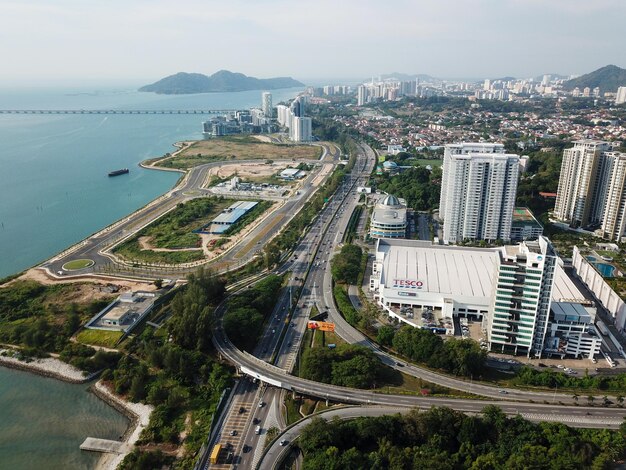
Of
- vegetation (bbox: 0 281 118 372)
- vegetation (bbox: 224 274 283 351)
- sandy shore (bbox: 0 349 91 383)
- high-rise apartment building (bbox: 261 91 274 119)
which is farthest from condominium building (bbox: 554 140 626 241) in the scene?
Answer: high-rise apartment building (bbox: 261 91 274 119)

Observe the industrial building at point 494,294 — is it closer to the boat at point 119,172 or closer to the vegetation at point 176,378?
→ the vegetation at point 176,378

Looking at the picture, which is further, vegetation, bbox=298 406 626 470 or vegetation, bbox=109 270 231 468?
vegetation, bbox=109 270 231 468

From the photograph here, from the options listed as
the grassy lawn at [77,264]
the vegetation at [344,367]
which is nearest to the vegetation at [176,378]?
the vegetation at [344,367]

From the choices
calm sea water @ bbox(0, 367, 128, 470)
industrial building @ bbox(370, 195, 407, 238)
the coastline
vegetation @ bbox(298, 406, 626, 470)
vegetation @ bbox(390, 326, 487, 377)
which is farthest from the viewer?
industrial building @ bbox(370, 195, 407, 238)

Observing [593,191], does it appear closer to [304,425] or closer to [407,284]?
[407,284]

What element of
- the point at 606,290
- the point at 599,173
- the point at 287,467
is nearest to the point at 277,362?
the point at 287,467

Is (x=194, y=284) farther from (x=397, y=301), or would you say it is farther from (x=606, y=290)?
(x=606, y=290)

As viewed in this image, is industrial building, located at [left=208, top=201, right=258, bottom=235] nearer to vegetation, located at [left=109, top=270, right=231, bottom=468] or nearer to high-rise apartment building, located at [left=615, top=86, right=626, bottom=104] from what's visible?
vegetation, located at [left=109, top=270, right=231, bottom=468]
